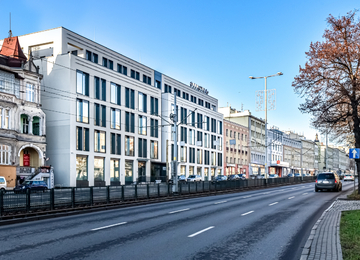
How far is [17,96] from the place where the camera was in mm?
42219

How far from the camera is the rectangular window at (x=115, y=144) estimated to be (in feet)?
176

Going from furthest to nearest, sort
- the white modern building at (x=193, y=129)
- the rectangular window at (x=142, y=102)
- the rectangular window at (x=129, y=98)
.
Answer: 1. the white modern building at (x=193, y=129)
2. the rectangular window at (x=142, y=102)
3. the rectangular window at (x=129, y=98)

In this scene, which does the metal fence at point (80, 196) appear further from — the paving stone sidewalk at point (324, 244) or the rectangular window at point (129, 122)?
the rectangular window at point (129, 122)

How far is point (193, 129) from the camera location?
243ft

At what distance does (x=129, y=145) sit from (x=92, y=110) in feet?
30.8

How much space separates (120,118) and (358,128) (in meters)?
36.3

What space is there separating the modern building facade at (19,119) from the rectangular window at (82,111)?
14.3ft

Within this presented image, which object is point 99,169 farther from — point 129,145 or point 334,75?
point 334,75

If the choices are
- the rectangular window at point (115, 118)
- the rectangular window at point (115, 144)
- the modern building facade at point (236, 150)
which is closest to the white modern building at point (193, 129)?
the modern building facade at point (236, 150)

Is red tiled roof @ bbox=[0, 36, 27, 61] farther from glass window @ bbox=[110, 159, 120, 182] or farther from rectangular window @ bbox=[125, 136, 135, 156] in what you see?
rectangular window @ bbox=[125, 136, 135, 156]

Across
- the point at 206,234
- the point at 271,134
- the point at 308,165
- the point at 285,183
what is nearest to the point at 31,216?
the point at 206,234

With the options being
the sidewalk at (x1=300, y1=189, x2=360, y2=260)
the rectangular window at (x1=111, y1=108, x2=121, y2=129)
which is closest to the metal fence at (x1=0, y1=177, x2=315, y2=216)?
the sidewalk at (x1=300, y1=189, x2=360, y2=260)

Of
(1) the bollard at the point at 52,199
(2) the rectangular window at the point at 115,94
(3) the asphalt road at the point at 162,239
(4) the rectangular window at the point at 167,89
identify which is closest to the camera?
(3) the asphalt road at the point at 162,239

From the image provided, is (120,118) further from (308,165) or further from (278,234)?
(308,165)
